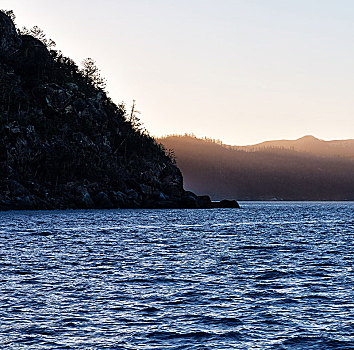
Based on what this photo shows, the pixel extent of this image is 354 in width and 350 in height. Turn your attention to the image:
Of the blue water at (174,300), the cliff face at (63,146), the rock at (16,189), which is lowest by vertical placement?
the blue water at (174,300)

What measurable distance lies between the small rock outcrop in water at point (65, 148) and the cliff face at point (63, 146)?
0.25 meters

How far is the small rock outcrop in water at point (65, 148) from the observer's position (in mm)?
135875

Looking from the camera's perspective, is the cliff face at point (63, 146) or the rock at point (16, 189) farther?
the cliff face at point (63, 146)

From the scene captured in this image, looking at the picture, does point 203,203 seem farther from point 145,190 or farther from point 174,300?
point 174,300

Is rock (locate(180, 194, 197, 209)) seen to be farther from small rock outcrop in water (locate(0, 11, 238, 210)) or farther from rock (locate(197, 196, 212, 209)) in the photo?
rock (locate(197, 196, 212, 209))

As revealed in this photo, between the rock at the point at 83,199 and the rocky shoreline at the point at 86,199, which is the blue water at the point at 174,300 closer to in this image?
the rocky shoreline at the point at 86,199

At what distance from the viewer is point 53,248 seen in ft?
→ 146

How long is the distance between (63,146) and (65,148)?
0.94 m

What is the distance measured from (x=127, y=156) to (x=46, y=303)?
15982 centimetres

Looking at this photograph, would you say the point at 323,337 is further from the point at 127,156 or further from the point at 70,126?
the point at 127,156

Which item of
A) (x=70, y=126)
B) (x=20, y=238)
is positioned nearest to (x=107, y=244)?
(x=20, y=238)

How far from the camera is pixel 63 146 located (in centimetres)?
15338

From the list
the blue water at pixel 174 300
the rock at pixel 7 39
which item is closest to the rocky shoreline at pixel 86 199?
the rock at pixel 7 39

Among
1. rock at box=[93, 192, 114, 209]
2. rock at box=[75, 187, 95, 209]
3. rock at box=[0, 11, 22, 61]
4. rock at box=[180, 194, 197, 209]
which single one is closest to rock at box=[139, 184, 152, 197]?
rock at box=[180, 194, 197, 209]
